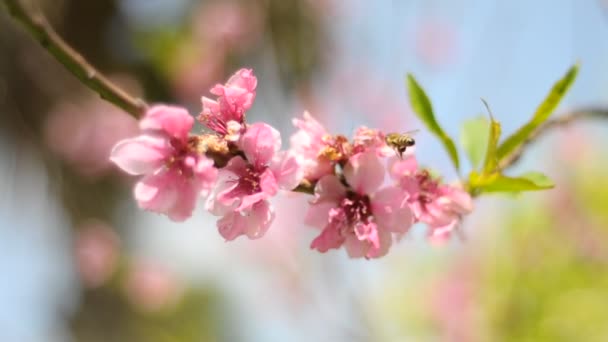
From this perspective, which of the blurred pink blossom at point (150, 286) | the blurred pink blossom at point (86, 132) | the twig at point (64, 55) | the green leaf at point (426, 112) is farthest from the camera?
the blurred pink blossom at point (150, 286)

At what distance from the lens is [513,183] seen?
0.63 m

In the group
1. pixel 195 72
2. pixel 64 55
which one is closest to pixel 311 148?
pixel 64 55

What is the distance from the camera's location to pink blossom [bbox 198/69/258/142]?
54 centimetres

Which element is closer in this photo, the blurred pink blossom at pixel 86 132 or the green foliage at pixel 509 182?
the green foliage at pixel 509 182

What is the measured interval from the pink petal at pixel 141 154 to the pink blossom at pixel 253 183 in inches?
2.4

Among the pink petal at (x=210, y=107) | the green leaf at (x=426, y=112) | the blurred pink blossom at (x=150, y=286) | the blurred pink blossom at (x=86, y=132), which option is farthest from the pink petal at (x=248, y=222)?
the blurred pink blossom at (x=150, y=286)

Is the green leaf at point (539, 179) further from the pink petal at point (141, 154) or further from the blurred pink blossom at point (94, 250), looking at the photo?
the blurred pink blossom at point (94, 250)

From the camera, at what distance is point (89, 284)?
9.80 feet

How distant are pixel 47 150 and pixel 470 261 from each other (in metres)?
2.61

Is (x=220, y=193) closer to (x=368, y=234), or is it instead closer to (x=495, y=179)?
(x=368, y=234)

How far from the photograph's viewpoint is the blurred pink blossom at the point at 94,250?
2.92 meters

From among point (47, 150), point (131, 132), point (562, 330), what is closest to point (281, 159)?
point (131, 132)

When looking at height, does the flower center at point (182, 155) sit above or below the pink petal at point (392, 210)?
above

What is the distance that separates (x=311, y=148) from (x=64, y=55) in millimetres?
246
